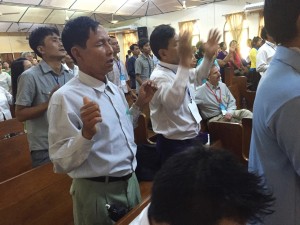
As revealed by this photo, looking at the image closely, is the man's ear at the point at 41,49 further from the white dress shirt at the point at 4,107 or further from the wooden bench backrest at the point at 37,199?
the white dress shirt at the point at 4,107

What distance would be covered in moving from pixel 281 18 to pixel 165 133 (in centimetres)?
116

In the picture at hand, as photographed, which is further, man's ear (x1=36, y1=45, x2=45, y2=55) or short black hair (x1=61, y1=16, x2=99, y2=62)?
man's ear (x1=36, y1=45, x2=45, y2=55)

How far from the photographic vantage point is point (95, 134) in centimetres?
112

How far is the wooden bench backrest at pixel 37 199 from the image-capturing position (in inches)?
65.9

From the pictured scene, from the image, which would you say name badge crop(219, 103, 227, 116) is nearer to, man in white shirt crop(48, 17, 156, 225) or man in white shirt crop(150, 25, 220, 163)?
man in white shirt crop(150, 25, 220, 163)

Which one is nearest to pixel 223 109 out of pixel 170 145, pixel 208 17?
pixel 170 145

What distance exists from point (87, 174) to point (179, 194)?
2.15 feet

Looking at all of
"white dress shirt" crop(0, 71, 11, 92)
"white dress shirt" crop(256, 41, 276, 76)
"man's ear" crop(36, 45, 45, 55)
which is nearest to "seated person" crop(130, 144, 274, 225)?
"man's ear" crop(36, 45, 45, 55)

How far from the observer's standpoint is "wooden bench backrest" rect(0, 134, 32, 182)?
7.61 feet

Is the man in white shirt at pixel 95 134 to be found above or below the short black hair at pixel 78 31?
below

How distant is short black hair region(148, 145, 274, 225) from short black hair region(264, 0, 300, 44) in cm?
47

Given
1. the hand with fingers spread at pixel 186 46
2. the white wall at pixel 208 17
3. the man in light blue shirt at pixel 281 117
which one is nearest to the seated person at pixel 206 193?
the man in light blue shirt at pixel 281 117

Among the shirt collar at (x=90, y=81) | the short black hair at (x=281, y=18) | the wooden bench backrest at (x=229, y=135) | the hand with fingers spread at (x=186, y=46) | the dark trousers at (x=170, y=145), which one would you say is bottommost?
the wooden bench backrest at (x=229, y=135)

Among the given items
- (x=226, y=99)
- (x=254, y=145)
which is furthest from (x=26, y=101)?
(x=226, y=99)
